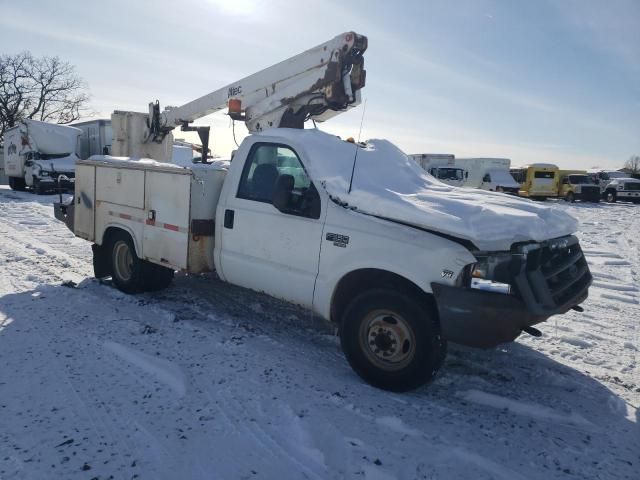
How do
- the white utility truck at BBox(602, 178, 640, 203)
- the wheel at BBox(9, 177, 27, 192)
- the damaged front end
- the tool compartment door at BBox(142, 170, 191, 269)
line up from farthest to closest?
the white utility truck at BBox(602, 178, 640, 203)
the wheel at BBox(9, 177, 27, 192)
the tool compartment door at BBox(142, 170, 191, 269)
the damaged front end

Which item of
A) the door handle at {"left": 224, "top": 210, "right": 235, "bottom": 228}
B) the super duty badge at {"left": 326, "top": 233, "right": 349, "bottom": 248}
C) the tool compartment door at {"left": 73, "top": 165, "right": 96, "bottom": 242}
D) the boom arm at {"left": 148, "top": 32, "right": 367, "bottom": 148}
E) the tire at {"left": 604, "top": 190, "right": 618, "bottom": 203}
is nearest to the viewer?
the super duty badge at {"left": 326, "top": 233, "right": 349, "bottom": 248}

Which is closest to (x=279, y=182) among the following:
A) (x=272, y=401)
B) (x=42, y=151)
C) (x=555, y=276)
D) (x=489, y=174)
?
(x=272, y=401)

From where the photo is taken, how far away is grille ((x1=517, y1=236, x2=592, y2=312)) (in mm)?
3322

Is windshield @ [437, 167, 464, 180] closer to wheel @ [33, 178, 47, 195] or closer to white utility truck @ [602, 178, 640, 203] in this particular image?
white utility truck @ [602, 178, 640, 203]

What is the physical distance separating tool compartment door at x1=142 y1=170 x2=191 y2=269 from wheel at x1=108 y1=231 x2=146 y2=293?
0.36m

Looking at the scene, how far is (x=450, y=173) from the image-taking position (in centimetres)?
2969

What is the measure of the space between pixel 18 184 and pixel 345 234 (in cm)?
2366

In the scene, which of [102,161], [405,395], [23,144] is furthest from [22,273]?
[23,144]

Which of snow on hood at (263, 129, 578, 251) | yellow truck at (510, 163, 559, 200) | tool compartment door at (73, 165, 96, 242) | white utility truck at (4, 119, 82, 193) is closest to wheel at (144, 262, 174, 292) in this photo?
tool compartment door at (73, 165, 96, 242)

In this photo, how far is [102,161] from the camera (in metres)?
6.32

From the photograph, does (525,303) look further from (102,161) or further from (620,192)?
(620,192)

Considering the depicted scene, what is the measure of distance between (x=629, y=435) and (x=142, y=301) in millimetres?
4989

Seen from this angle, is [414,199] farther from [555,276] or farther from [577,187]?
[577,187]

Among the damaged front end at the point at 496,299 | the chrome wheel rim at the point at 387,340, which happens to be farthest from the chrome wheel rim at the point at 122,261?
the damaged front end at the point at 496,299
